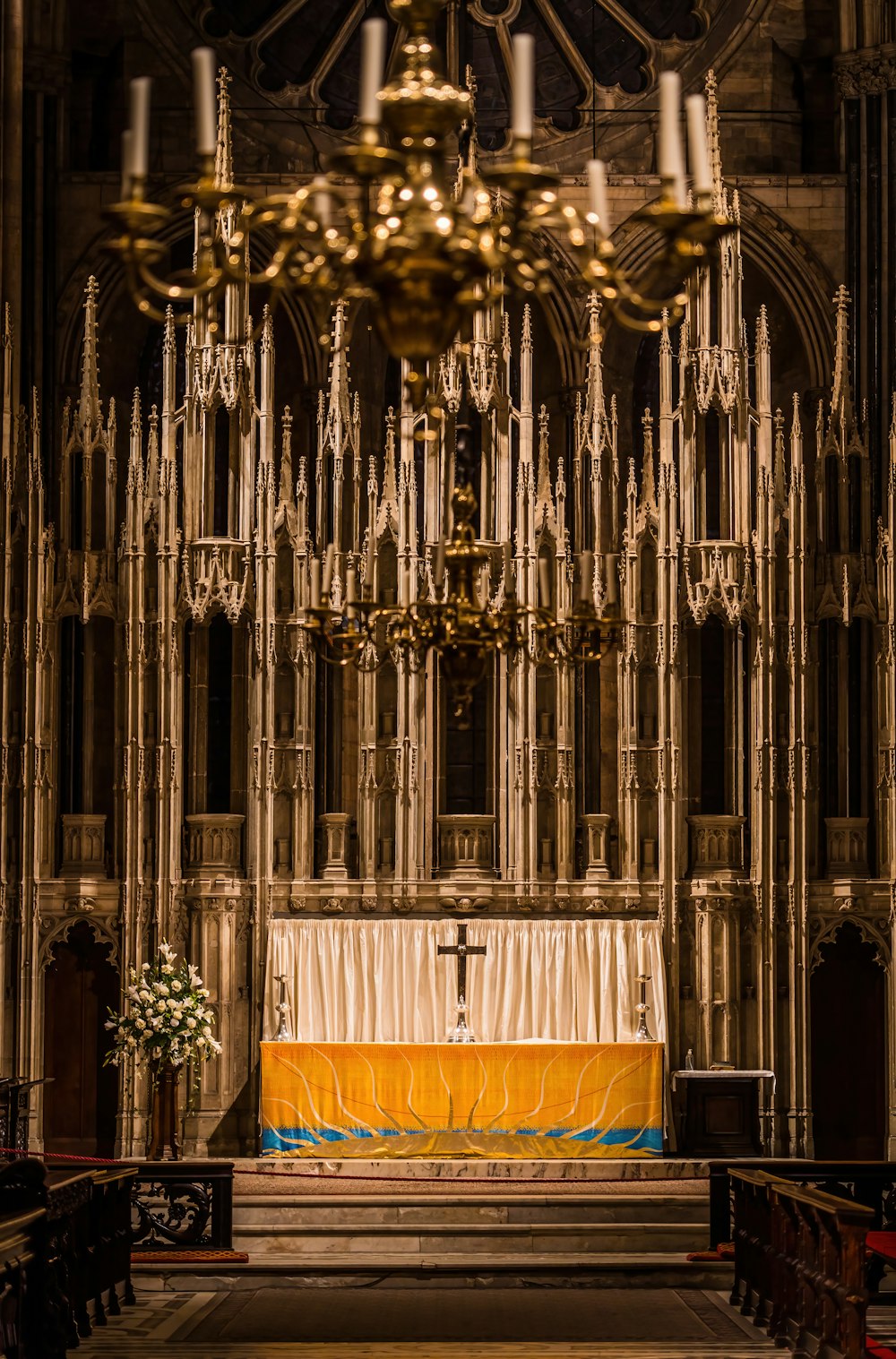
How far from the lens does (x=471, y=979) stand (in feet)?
63.5

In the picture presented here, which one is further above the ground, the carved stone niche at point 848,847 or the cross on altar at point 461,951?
the carved stone niche at point 848,847

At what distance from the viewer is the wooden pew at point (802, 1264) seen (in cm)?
1045

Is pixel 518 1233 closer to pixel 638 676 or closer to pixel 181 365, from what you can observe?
pixel 638 676

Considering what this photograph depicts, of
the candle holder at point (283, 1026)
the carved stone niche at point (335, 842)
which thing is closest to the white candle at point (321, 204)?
the candle holder at point (283, 1026)

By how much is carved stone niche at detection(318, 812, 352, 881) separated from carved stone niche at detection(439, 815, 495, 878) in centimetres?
88

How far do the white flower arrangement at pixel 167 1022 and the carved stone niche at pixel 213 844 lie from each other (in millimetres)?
1360

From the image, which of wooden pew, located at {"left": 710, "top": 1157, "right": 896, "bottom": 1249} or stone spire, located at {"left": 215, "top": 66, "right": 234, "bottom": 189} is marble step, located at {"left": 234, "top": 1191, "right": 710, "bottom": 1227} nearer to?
wooden pew, located at {"left": 710, "top": 1157, "right": 896, "bottom": 1249}

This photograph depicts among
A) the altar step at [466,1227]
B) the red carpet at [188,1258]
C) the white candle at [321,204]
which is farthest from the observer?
the altar step at [466,1227]

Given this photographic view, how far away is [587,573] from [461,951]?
12.2 ft

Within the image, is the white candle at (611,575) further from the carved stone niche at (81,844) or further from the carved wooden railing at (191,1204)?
the carved wooden railing at (191,1204)

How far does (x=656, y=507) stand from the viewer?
65.9 feet

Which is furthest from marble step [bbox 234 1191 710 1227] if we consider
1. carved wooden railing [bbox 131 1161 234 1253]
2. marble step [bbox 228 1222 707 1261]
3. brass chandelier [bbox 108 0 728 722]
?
brass chandelier [bbox 108 0 728 722]

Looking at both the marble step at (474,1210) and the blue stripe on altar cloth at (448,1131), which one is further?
the blue stripe on altar cloth at (448,1131)

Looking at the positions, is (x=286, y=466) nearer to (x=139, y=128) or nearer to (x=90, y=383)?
(x=90, y=383)
